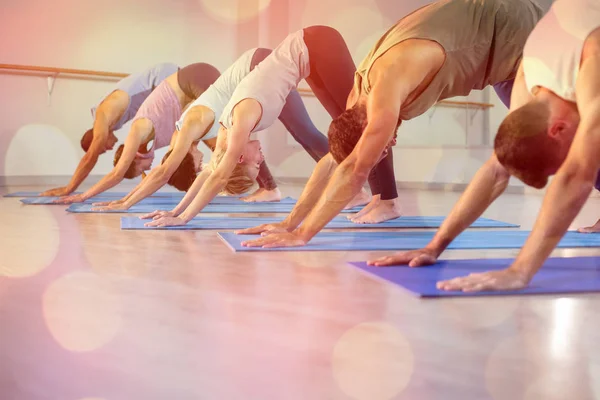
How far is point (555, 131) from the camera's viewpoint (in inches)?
59.9

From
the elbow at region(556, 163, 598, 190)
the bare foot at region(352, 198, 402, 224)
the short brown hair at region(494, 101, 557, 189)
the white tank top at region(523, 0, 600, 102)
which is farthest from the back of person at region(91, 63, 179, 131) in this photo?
the elbow at region(556, 163, 598, 190)

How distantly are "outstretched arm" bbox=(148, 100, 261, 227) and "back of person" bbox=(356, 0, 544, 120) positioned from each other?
77cm

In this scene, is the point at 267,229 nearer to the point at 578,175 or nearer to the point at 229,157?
the point at 229,157

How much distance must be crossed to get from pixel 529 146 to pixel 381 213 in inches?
78.8

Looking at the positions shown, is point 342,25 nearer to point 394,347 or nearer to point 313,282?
point 313,282

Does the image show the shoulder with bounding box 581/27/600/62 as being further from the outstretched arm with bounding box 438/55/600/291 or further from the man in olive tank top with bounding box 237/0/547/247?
the man in olive tank top with bounding box 237/0/547/247

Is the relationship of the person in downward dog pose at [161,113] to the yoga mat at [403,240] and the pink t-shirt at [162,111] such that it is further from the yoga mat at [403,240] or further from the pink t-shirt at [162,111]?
the yoga mat at [403,240]

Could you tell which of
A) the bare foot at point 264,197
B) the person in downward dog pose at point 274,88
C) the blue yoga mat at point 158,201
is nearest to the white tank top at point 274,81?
the person in downward dog pose at point 274,88

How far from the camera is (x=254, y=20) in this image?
8781 mm

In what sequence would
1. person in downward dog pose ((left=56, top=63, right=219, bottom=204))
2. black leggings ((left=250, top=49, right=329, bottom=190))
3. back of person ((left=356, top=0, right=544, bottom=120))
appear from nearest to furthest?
back of person ((left=356, top=0, right=544, bottom=120))
black leggings ((left=250, top=49, right=329, bottom=190))
person in downward dog pose ((left=56, top=63, right=219, bottom=204))

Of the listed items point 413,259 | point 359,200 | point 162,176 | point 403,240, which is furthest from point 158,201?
point 413,259

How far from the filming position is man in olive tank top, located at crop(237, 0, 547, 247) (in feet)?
7.04

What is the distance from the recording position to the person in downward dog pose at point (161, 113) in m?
4.40

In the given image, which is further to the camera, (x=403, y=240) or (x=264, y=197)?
(x=264, y=197)
